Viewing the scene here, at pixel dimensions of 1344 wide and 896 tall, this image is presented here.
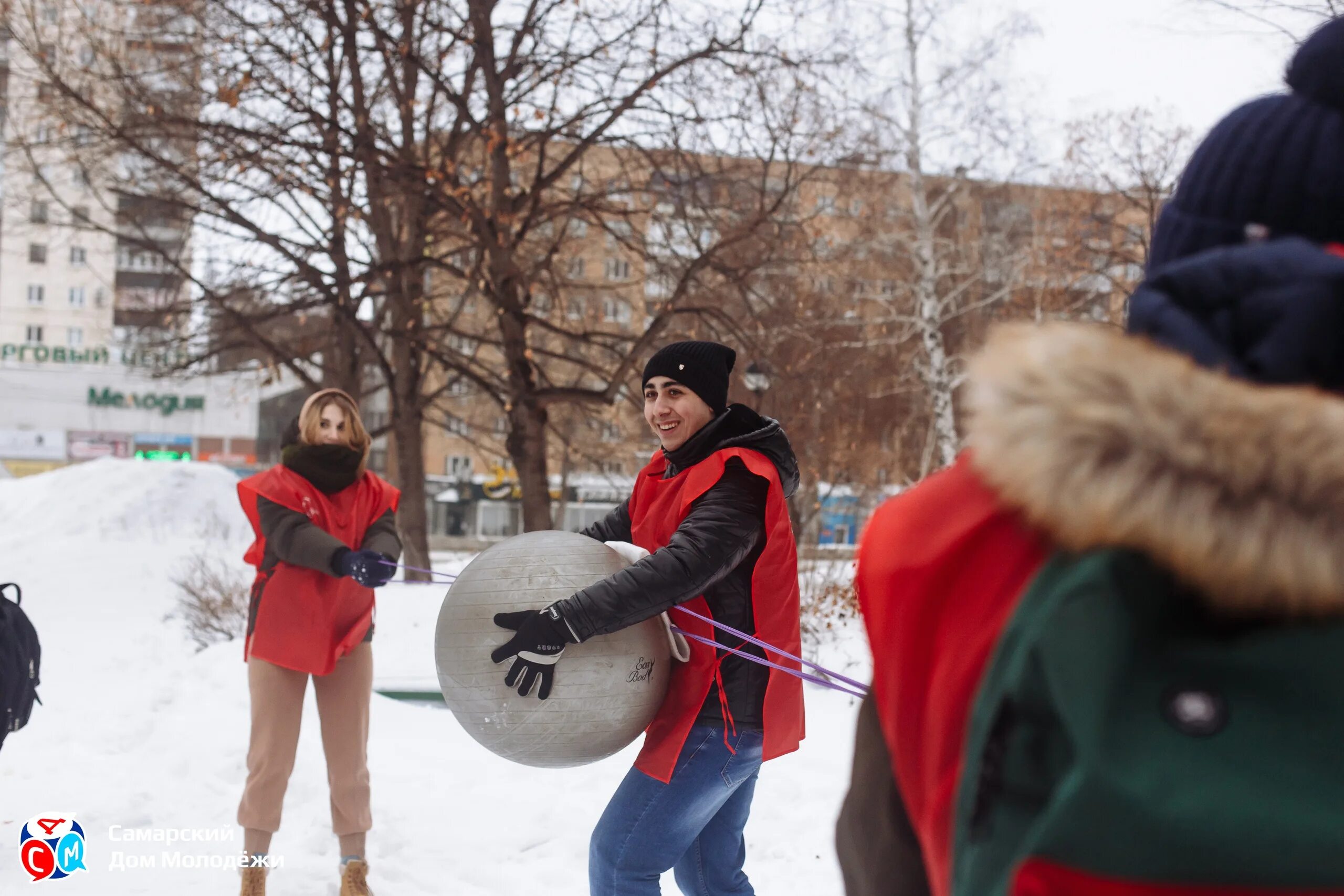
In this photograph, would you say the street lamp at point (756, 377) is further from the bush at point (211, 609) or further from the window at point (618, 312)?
the window at point (618, 312)

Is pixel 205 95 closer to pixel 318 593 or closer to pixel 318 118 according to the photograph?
pixel 318 118

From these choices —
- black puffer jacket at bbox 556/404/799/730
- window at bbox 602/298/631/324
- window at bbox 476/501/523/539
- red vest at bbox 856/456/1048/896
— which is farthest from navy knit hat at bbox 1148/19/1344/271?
window at bbox 476/501/523/539

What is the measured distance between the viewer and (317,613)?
4.25 m

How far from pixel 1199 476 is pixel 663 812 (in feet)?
6.85

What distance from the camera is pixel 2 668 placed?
4.16 metres

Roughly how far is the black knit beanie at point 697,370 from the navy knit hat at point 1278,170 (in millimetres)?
1987

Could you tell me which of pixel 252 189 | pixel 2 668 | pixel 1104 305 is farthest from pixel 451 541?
pixel 2 668

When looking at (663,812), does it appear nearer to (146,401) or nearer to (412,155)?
(412,155)

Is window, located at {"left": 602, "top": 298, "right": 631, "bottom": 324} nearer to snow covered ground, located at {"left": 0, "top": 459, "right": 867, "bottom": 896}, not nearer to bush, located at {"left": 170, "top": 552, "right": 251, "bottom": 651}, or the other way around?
bush, located at {"left": 170, "top": 552, "right": 251, "bottom": 651}

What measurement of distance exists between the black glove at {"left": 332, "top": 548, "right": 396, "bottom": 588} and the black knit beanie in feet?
4.84

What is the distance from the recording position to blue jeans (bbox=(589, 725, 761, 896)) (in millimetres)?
2729

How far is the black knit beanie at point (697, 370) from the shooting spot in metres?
3.23

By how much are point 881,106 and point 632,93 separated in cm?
1064

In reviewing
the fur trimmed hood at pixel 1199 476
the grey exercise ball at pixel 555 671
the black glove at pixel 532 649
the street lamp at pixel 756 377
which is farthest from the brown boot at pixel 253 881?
the street lamp at pixel 756 377
